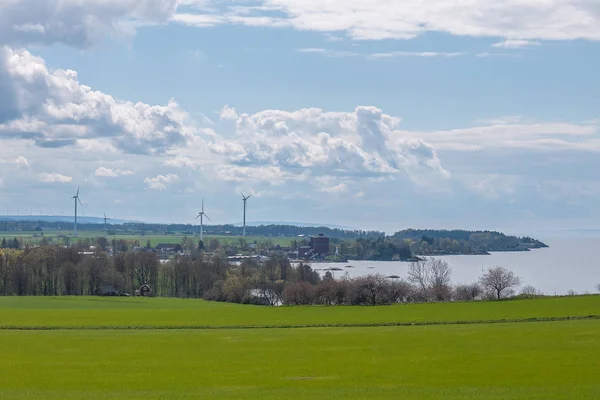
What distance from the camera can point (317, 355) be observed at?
138 feet

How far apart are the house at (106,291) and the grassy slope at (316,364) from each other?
252ft

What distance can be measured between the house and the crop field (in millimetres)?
57860

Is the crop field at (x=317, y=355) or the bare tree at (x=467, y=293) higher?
the crop field at (x=317, y=355)

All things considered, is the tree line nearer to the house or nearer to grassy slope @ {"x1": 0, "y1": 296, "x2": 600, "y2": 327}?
the house

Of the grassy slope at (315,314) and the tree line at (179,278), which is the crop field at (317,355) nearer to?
the grassy slope at (315,314)

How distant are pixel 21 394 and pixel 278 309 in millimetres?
54404

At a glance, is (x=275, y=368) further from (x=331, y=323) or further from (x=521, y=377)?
(x=331, y=323)

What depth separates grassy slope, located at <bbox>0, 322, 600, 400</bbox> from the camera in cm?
2991

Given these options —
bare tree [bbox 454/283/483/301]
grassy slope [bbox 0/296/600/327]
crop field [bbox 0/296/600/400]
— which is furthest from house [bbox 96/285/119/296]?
crop field [bbox 0/296/600/400]

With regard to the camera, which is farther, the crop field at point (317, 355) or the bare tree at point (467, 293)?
the bare tree at point (467, 293)

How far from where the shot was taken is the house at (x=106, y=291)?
5226 inches

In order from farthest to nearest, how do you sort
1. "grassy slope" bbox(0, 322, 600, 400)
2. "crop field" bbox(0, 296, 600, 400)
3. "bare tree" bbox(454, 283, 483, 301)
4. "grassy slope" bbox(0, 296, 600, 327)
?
"bare tree" bbox(454, 283, 483, 301), "grassy slope" bbox(0, 296, 600, 327), "crop field" bbox(0, 296, 600, 400), "grassy slope" bbox(0, 322, 600, 400)

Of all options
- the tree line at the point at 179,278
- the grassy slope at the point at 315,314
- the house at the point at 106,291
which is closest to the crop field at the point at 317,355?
the grassy slope at the point at 315,314

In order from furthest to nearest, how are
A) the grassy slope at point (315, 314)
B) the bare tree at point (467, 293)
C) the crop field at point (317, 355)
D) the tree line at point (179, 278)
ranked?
the tree line at point (179, 278)
the bare tree at point (467, 293)
the grassy slope at point (315, 314)
the crop field at point (317, 355)
